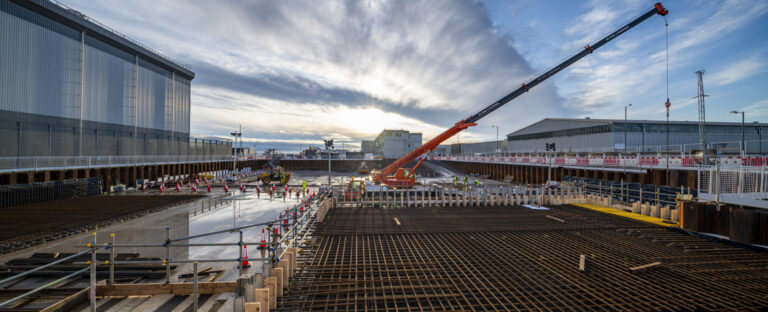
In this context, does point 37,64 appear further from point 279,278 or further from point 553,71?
point 553,71

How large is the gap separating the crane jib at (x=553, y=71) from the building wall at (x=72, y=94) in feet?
135

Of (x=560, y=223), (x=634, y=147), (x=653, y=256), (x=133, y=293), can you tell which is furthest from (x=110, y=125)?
(x=634, y=147)

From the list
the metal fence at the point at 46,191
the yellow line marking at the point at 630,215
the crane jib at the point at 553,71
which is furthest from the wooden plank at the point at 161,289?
the metal fence at the point at 46,191

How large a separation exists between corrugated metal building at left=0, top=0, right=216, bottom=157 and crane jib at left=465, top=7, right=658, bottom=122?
41.1 meters

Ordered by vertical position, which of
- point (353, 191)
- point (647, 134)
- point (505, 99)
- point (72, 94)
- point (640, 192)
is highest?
point (72, 94)

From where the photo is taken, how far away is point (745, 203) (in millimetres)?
10641

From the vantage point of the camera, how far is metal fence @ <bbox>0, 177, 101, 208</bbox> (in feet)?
67.4

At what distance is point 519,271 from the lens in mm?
8117

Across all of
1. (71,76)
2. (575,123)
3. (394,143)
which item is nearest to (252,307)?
(71,76)

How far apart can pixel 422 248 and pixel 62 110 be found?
46072 millimetres

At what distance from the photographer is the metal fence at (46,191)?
20.5 metres

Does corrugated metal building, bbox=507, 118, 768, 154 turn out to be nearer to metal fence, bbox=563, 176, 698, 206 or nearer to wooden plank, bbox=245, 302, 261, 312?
metal fence, bbox=563, 176, 698, 206

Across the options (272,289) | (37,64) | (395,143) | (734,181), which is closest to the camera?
(272,289)

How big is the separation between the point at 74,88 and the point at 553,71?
175 feet
